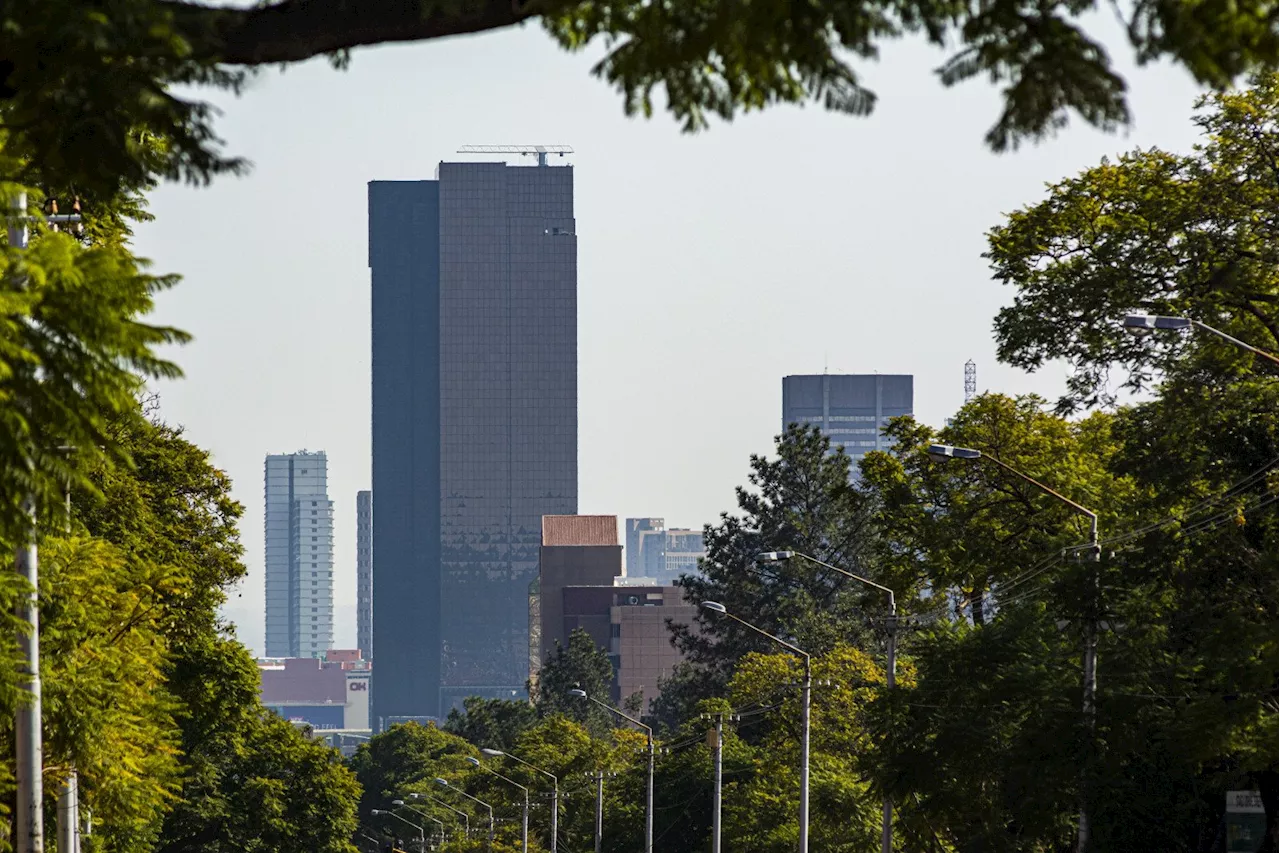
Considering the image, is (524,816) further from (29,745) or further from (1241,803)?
(29,745)

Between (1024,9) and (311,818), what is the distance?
6802cm

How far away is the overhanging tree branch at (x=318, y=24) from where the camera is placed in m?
8.19

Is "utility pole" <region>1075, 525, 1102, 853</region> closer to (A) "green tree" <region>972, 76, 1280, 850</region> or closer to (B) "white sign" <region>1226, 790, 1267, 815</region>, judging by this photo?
(A) "green tree" <region>972, 76, 1280, 850</region>

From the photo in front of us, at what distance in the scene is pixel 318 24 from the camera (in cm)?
862

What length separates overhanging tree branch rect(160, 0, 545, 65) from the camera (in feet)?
26.9

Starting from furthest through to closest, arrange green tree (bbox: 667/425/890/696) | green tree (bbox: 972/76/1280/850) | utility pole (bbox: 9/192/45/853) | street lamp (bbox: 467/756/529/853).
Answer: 1. green tree (bbox: 667/425/890/696)
2. street lamp (bbox: 467/756/529/853)
3. green tree (bbox: 972/76/1280/850)
4. utility pole (bbox: 9/192/45/853)

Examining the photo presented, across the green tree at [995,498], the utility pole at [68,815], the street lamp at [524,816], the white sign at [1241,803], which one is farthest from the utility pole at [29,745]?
the street lamp at [524,816]

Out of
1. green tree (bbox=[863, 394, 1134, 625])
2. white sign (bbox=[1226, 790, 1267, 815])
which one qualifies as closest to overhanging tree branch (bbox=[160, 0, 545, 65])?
white sign (bbox=[1226, 790, 1267, 815])

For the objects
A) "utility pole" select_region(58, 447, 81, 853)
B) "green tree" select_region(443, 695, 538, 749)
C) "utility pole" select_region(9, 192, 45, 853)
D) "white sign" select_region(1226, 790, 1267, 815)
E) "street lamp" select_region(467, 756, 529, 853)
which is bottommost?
"green tree" select_region(443, 695, 538, 749)

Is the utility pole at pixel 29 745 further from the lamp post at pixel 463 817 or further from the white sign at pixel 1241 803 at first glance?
the lamp post at pixel 463 817

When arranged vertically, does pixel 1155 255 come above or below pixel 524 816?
above

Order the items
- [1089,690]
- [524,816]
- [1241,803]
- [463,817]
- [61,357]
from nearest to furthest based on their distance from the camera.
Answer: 1. [61,357]
2. [1241,803]
3. [1089,690]
4. [524,816]
5. [463,817]

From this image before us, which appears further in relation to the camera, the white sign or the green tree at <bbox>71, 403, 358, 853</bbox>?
the green tree at <bbox>71, 403, 358, 853</bbox>

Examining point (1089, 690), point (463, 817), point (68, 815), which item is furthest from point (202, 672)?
point (463, 817)
